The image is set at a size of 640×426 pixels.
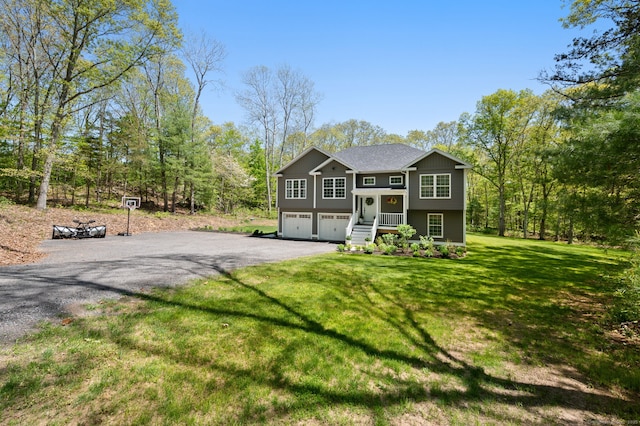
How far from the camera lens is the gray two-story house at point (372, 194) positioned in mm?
15773

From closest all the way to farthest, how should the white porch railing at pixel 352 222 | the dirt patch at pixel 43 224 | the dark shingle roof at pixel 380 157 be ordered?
the dirt patch at pixel 43 224
the white porch railing at pixel 352 222
the dark shingle roof at pixel 380 157

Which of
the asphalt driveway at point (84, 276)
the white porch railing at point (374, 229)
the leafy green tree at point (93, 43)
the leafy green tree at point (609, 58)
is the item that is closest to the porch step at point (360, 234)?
the white porch railing at point (374, 229)

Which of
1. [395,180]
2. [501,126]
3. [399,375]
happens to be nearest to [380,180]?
[395,180]

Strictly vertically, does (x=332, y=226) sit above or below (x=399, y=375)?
above

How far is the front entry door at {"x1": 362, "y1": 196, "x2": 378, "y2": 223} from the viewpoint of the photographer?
59.3 feet

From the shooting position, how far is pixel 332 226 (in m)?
18.5

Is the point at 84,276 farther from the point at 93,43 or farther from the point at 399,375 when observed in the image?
the point at 93,43

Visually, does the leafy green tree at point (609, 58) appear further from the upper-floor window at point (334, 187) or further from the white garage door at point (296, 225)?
the white garage door at point (296, 225)

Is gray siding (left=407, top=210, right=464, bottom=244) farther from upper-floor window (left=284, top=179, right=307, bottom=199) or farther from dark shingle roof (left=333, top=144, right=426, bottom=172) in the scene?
upper-floor window (left=284, top=179, right=307, bottom=199)

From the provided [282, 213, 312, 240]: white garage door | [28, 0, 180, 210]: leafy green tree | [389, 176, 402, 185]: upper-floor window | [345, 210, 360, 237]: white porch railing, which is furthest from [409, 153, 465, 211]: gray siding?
[28, 0, 180, 210]: leafy green tree

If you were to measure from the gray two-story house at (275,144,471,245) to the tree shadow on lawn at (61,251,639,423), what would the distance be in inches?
443

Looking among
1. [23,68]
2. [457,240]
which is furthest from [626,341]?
[23,68]

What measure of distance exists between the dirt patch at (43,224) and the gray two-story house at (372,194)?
996 cm

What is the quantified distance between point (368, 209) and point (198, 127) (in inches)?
978
